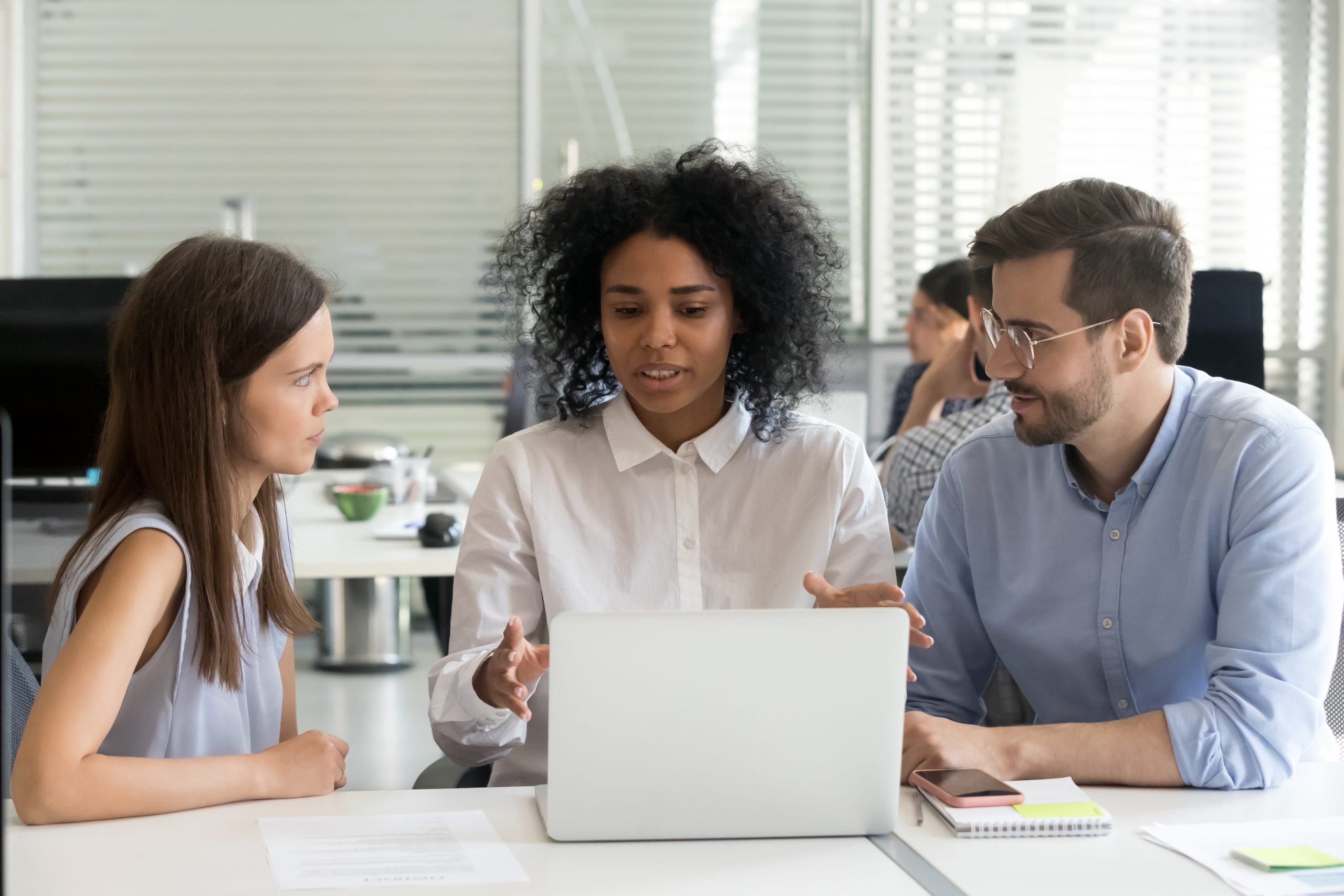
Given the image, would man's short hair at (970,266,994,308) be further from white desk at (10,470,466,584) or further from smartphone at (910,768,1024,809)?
white desk at (10,470,466,584)

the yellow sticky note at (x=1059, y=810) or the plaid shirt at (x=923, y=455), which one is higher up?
the plaid shirt at (x=923, y=455)

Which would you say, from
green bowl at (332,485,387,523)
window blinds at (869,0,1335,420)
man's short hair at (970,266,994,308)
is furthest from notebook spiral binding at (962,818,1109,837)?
window blinds at (869,0,1335,420)

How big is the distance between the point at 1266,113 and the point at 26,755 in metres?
5.91

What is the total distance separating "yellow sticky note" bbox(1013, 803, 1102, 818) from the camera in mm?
1182

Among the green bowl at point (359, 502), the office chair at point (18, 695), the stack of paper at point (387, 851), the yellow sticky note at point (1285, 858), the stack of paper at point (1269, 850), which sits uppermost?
the green bowl at point (359, 502)

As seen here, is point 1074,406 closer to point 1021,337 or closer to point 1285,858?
point 1021,337

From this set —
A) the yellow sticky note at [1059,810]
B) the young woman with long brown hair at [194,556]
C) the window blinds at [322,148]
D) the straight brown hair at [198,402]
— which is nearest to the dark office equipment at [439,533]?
the young woman with long brown hair at [194,556]

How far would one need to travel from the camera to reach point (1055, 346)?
5.25ft

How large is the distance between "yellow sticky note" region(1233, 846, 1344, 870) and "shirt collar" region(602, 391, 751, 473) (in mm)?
832

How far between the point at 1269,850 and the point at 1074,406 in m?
0.62

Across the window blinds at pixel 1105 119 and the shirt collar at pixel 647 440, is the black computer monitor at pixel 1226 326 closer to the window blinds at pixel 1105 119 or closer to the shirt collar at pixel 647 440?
the shirt collar at pixel 647 440

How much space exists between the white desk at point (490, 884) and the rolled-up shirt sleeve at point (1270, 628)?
1.37ft

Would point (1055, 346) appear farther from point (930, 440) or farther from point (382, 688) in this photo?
point (382, 688)

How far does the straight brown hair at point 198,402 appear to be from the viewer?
4.54ft
